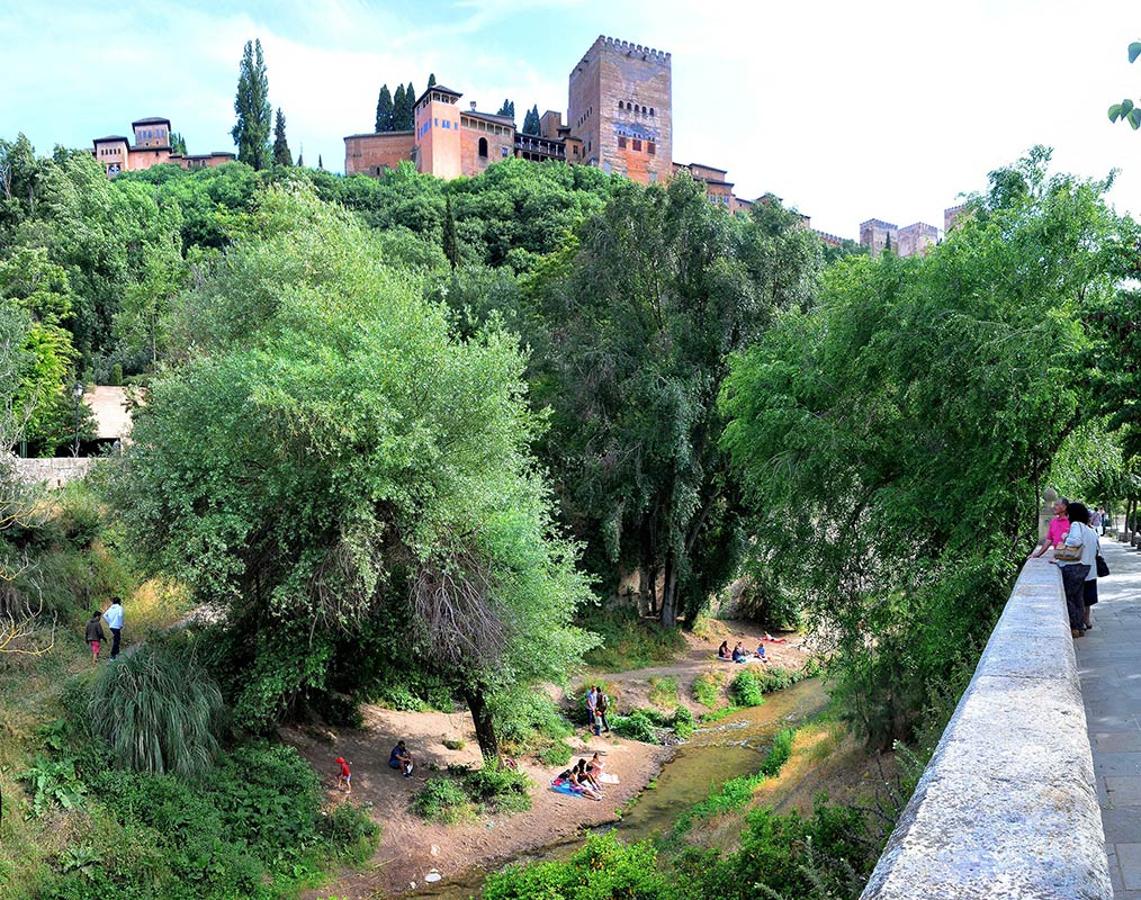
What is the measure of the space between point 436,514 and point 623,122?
102908 mm

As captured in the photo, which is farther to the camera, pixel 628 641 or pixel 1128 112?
pixel 628 641

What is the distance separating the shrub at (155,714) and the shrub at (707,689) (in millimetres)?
15715

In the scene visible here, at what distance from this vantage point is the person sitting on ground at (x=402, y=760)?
18.8m

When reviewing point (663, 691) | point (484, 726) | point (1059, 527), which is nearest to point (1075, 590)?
point (1059, 527)

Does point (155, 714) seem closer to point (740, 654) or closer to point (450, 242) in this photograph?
point (740, 654)

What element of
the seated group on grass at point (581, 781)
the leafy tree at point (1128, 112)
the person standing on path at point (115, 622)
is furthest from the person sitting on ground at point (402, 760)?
the leafy tree at point (1128, 112)

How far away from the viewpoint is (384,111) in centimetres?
11494

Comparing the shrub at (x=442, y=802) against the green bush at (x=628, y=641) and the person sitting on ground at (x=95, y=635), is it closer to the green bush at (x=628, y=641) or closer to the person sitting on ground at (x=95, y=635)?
the person sitting on ground at (x=95, y=635)

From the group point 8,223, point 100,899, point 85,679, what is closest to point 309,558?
point 85,679

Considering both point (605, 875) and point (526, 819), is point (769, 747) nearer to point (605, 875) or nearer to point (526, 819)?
point (526, 819)

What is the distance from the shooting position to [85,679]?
15992 mm

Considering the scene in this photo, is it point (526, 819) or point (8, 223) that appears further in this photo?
point (8, 223)

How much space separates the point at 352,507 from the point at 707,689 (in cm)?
1592

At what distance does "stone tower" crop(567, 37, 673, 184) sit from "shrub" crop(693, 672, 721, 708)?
88207 mm
